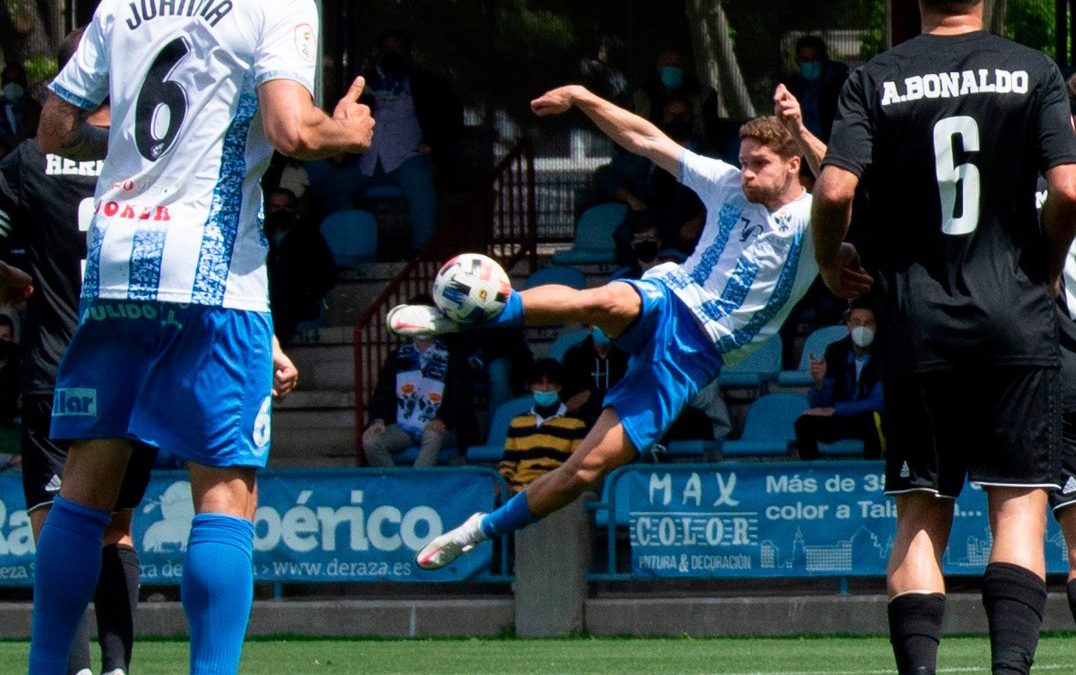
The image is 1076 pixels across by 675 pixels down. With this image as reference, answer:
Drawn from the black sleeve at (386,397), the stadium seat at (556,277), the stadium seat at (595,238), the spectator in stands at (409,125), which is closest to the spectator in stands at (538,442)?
the black sleeve at (386,397)

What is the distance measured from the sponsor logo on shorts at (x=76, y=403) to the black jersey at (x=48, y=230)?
1554mm

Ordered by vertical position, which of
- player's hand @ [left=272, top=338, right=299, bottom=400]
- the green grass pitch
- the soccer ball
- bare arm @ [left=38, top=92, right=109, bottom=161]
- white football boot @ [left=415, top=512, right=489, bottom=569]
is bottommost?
A: the green grass pitch

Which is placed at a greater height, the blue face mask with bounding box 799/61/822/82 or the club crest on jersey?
the blue face mask with bounding box 799/61/822/82

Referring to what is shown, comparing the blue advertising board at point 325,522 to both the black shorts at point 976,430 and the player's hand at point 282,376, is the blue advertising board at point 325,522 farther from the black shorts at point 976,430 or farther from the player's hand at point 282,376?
the black shorts at point 976,430

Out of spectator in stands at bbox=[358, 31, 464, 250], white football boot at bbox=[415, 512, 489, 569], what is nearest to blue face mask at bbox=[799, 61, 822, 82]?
spectator in stands at bbox=[358, 31, 464, 250]

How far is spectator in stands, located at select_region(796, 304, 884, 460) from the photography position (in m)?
11.8

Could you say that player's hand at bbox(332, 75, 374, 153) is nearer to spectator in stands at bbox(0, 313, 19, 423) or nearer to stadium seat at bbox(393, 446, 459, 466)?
stadium seat at bbox(393, 446, 459, 466)

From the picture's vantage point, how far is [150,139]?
4422 mm

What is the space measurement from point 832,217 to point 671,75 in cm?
1092

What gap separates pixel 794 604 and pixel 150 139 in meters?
7.02

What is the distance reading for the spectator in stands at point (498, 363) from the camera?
1366 centimetres

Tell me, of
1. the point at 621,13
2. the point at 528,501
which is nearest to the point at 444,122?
the point at 621,13

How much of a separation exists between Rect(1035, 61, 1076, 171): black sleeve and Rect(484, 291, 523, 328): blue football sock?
6.99 feet

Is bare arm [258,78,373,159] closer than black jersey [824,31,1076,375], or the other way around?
bare arm [258,78,373,159]
